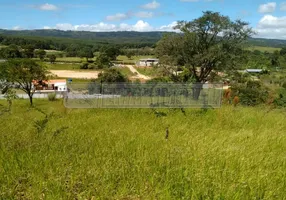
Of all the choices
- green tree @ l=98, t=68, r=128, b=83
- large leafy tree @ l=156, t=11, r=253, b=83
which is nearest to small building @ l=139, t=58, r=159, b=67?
large leafy tree @ l=156, t=11, r=253, b=83

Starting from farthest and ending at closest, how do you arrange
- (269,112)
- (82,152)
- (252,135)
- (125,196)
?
(269,112) → (252,135) → (82,152) → (125,196)

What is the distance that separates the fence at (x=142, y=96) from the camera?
723 cm

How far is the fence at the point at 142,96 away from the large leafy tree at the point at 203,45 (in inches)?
583

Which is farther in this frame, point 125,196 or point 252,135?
point 252,135

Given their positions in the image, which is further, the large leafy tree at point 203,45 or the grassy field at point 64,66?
the grassy field at point 64,66

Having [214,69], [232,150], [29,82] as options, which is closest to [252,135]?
[232,150]

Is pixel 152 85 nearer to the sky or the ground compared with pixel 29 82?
nearer to the sky

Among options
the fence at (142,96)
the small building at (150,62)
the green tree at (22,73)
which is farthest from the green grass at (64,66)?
the fence at (142,96)

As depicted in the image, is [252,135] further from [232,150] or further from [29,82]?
[29,82]

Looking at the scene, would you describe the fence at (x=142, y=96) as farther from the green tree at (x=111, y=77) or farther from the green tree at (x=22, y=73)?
the green tree at (x=111, y=77)

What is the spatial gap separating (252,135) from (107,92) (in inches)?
169

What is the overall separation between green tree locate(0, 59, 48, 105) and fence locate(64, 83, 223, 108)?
63.3 feet

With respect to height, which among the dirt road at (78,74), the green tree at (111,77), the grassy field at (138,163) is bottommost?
the dirt road at (78,74)

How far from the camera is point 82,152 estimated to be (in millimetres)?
3500
